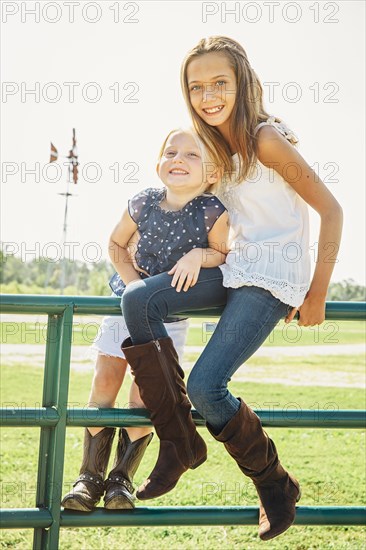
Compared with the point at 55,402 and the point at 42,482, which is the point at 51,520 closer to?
the point at 42,482

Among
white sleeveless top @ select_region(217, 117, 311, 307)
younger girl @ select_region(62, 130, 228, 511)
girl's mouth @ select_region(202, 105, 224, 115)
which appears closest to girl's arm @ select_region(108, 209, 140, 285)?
younger girl @ select_region(62, 130, 228, 511)

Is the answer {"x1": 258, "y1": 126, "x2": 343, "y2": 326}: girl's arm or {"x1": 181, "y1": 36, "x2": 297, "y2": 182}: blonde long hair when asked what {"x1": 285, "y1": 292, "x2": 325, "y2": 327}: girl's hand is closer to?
{"x1": 258, "y1": 126, "x2": 343, "y2": 326}: girl's arm

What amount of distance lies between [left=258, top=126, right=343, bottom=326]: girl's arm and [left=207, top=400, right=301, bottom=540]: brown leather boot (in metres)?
0.40

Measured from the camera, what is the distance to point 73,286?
1841 inches

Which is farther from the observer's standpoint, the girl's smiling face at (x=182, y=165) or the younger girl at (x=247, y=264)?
the girl's smiling face at (x=182, y=165)

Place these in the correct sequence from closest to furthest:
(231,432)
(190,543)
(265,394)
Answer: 1. (231,432)
2. (190,543)
3. (265,394)

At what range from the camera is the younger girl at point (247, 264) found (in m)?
2.41

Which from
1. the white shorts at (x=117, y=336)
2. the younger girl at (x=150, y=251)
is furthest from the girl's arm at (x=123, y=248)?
the white shorts at (x=117, y=336)

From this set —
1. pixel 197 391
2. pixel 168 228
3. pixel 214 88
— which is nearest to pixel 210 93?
pixel 214 88

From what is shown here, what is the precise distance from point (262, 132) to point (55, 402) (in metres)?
1.11

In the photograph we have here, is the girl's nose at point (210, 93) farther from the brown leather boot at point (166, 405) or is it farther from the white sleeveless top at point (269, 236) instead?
the brown leather boot at point (166, 405)

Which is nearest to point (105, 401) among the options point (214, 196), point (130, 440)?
point (130, 440)

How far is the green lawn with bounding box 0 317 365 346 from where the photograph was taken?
273cm

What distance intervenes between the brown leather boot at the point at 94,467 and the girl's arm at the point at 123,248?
0.53m
